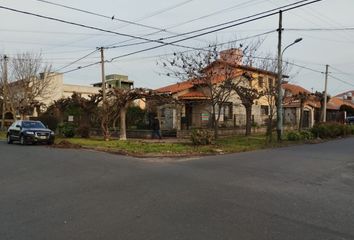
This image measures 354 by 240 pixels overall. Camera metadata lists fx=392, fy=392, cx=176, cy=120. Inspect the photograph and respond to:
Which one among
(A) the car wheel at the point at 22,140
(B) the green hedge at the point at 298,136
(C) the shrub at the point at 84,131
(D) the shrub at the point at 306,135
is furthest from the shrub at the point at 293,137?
(A) the car wheel at the point at 22,140

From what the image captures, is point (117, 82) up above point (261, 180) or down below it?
above

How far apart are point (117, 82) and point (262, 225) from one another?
218 ft

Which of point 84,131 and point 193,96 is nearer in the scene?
point 84,131

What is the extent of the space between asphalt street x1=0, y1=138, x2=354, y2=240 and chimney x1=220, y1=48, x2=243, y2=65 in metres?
13.0

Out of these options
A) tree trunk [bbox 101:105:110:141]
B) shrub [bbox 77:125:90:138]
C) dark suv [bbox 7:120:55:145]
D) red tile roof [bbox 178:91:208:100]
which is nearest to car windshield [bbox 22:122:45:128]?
dark suv [bbox 7:120:55:145]

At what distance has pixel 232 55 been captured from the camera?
25.5m

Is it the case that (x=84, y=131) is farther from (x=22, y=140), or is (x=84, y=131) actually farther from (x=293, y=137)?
(x=293, y=137)

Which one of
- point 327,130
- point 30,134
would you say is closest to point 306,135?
point 327,130

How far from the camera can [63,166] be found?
13.4 meters

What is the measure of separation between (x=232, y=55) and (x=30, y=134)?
13.5 metres

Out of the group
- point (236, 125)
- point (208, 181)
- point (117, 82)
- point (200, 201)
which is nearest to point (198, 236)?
point (200, 201)

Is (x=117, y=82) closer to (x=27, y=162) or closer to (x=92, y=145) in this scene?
(x=92, y=145)

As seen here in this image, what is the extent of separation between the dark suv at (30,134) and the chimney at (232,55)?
12.0 m

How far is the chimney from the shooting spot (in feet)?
83.3
